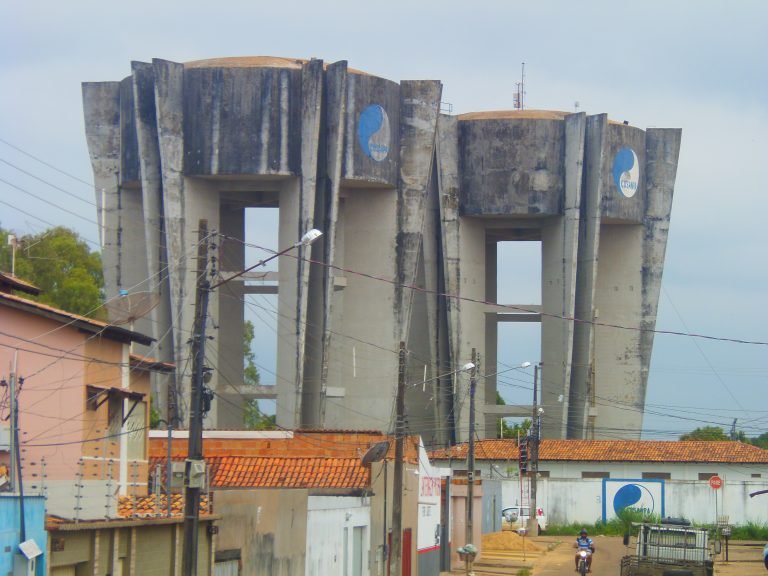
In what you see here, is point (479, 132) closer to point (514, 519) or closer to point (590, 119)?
point (590, 119)

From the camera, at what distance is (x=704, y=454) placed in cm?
7538

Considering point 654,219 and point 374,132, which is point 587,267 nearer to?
point 654,219

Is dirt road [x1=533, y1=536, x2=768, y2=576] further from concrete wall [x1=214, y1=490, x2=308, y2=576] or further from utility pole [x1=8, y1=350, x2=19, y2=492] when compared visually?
utility pole [x1=8, y1=350, x2=19, y2=492]

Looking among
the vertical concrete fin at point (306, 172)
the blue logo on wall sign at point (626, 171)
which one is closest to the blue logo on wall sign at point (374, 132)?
the vertical concrete fin at point (306, 172)

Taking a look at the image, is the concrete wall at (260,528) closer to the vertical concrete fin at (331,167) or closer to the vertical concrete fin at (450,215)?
the vertical concrete fin at (331,167)

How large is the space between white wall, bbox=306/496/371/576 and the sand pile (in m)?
20.5

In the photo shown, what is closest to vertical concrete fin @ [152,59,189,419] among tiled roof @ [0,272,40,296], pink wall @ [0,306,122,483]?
tiled roof @ [0,272,40,296]

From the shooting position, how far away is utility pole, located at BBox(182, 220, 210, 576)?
2108cm

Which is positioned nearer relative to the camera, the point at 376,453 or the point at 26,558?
the point at 26,558

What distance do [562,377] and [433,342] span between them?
7230 millimetres

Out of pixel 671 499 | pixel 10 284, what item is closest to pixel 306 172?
pixel 671 499

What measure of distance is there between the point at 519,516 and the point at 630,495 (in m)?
5.84

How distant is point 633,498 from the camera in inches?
2731

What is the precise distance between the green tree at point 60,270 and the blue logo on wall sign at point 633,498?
28.9 meters
